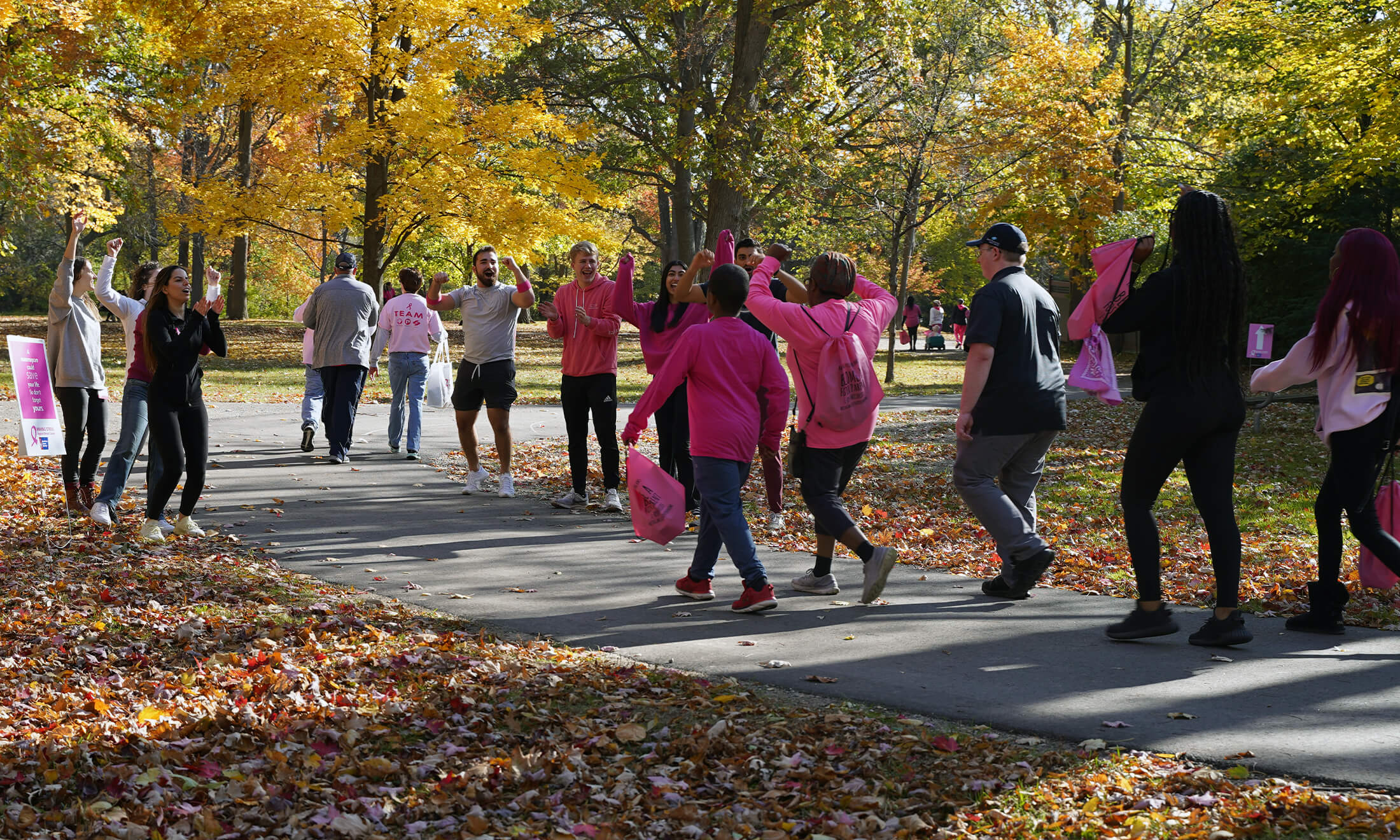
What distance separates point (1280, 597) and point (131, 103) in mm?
28028

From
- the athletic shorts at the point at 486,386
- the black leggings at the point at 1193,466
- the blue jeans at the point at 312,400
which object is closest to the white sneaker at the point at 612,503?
the athletic shorts at the point at 486,386

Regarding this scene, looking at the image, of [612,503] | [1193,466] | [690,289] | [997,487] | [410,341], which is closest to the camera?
[1193,466]

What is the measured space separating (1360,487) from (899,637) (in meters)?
2.30

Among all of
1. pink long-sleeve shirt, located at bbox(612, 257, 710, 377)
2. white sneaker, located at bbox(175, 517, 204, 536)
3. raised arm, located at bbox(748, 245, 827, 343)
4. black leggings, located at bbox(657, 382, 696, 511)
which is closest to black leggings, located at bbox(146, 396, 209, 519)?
white sneaker, located at bbox(175, 517, 204, 536)

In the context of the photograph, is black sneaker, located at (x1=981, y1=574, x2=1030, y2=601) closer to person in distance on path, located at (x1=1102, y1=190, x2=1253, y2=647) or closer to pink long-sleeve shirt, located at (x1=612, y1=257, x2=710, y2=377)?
person in distance on path, located at (x1=1102, y1=190, x2=1253, y2=647)

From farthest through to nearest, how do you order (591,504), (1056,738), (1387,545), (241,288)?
(241,288) → (591,504) → (1387,545) → (1056,738)

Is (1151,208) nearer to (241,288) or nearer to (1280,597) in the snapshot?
(1280,597)

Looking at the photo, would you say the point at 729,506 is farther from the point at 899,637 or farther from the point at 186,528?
the point at 186,528

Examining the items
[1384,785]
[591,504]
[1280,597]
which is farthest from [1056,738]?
[591,504]

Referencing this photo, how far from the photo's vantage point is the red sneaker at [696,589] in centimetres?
704

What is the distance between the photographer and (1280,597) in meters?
7.07

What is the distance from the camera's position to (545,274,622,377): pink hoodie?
9.73 m

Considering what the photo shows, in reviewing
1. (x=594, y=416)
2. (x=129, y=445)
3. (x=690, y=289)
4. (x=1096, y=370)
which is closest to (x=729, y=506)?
(x=1096, y=370)

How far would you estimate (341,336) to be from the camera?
12047 millimetres
